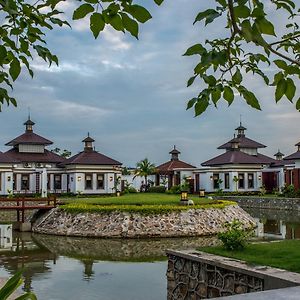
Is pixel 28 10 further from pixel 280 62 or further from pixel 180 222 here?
pixel 180 222

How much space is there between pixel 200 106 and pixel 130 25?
537 millimetres

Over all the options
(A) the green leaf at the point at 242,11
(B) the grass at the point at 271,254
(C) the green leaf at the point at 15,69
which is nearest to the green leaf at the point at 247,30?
(A) the green leaf at the point at 242,11

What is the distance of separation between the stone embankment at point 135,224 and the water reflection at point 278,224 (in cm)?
201

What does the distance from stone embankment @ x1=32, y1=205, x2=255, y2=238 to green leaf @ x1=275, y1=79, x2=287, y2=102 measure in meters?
17.0

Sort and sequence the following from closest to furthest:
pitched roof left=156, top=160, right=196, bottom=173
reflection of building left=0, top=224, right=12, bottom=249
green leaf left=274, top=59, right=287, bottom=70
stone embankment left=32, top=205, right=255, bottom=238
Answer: green leaf left=274, top=59, right=287, bottom=70
reflection of building left=0, top=224, right=12, bottom=249
stone embankment left=32, top=205, right=255, bottom=238
pitched roof left=156, top=160, right=196, bottom=173

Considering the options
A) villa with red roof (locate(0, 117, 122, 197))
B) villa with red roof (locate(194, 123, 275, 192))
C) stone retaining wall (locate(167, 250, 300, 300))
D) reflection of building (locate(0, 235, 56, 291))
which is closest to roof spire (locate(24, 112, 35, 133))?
villa with red roof (locate(0, 117, 122, 197))

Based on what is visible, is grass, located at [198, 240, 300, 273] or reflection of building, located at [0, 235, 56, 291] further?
reflection of building, located at [0, 235, 56, 291]

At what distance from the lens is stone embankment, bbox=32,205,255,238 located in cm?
1894

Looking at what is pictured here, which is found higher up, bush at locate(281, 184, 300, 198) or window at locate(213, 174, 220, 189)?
window at locate(213, 174, 220, 189)

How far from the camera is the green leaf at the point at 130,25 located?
1.62 m

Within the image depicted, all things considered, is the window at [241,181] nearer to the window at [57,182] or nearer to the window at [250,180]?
the window at [250,180]

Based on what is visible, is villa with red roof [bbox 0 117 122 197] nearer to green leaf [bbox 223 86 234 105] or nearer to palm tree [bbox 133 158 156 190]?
palm tree [bbox 133 158 156 190]

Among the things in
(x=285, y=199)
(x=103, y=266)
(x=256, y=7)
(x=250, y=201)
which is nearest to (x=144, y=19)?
(x=256, y=7)

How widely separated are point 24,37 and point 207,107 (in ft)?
3.95
